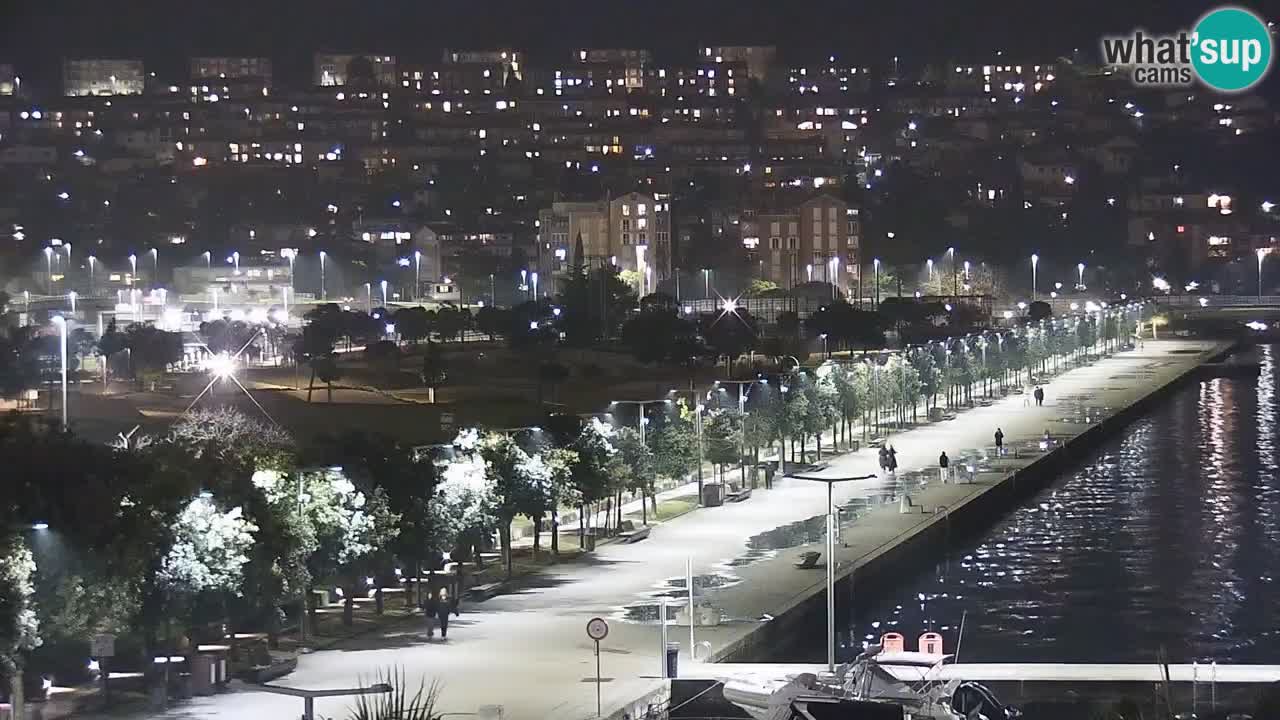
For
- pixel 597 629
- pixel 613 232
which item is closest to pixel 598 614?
pixel 597 629

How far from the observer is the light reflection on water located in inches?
878

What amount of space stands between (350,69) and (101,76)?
16.1m

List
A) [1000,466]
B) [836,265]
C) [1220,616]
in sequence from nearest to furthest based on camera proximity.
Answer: [1220,616] < [1000,466] < [836,265]

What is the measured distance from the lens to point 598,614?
1967 centimetres

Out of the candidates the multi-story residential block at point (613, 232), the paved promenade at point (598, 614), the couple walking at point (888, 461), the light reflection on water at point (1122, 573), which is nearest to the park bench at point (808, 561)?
the paved promenade at point (598, 614)

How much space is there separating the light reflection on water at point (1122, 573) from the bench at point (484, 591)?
2939 mm

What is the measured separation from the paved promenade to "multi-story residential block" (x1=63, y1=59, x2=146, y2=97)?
115 m

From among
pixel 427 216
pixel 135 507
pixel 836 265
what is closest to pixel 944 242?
pixel 836 265

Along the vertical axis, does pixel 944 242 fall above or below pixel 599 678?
above

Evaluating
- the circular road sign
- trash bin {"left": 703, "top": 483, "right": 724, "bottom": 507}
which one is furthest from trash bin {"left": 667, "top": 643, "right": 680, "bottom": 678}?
trash bin {"left": 703, "top": 483, "right": 724, "bottom": 507}

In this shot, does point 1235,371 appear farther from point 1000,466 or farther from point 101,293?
point 101,293

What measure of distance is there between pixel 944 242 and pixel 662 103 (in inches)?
1167

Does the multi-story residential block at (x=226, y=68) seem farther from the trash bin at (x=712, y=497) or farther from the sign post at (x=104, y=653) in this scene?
the sign post at (x=104, y=653)

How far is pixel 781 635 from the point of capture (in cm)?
1914
